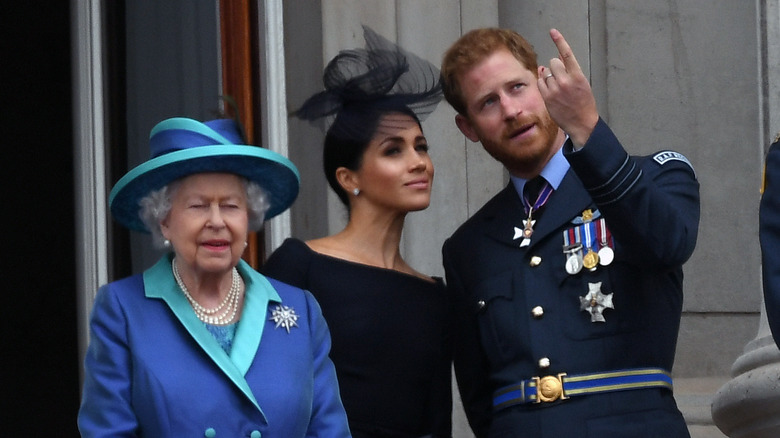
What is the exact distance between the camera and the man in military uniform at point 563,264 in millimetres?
3391

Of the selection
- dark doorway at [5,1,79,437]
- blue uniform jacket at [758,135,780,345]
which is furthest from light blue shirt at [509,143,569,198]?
dark doorway at [5,1,79,437]

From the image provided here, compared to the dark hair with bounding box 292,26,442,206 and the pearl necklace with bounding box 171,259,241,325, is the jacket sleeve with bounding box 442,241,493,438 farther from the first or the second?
the pearl necklace with bounding box 171,259,241,325

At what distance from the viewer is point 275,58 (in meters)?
5.13

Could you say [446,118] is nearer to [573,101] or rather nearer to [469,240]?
[469,240]

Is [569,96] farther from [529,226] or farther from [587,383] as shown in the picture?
[587,383]

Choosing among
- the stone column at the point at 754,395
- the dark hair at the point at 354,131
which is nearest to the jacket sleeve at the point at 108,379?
the dark hair at the point at 354,131

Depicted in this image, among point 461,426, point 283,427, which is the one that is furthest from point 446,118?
point 283,427

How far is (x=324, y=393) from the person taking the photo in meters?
3.38

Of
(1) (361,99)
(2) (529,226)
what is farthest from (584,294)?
(1) (361,99)

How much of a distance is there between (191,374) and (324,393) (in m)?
0.32

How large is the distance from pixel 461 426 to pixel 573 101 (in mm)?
1922

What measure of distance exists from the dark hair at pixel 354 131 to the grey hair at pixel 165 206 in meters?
0.48

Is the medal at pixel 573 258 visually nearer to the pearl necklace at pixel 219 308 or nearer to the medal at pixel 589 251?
the medal at pixel 589 251

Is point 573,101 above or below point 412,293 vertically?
above
